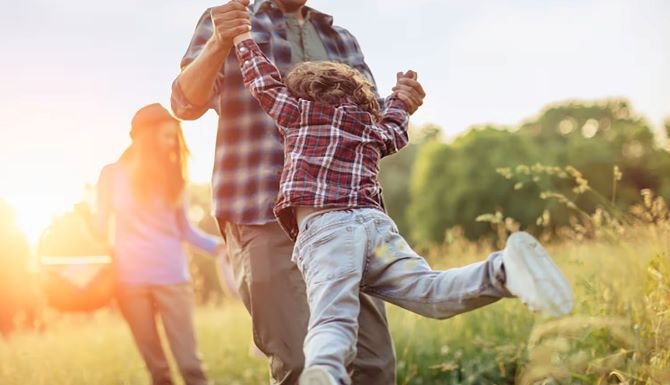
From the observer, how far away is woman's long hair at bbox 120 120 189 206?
5.10 m

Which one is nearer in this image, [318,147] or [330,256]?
[330,256]

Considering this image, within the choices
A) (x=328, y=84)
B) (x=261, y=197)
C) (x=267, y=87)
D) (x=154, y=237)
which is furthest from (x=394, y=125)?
(x=154, y=237)

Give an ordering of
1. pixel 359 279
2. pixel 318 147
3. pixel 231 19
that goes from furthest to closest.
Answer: pixel 231 19 < pixel 318 147 < pixel 359 279

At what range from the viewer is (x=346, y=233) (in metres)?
2.43

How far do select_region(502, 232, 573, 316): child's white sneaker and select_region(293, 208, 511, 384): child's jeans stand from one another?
0.07 metres

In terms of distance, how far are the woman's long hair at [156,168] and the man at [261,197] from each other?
1.97 m

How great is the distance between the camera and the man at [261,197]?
3.01 metres

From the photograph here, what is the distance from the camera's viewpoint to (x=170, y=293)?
189 inches

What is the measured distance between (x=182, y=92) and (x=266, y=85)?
51cm

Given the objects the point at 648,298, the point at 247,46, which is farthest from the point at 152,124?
the point at 648,298

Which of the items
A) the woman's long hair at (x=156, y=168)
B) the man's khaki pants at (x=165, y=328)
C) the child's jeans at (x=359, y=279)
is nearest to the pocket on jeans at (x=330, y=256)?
the child's jeans at (x=359, y=279)

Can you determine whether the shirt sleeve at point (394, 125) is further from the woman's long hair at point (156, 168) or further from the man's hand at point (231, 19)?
the woman's long hair at point (156, 168)

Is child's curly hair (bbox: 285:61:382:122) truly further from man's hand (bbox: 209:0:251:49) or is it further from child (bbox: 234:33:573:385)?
man's hand (bbox: 209:0:251:49)

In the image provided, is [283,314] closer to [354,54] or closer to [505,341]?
[354,54]
